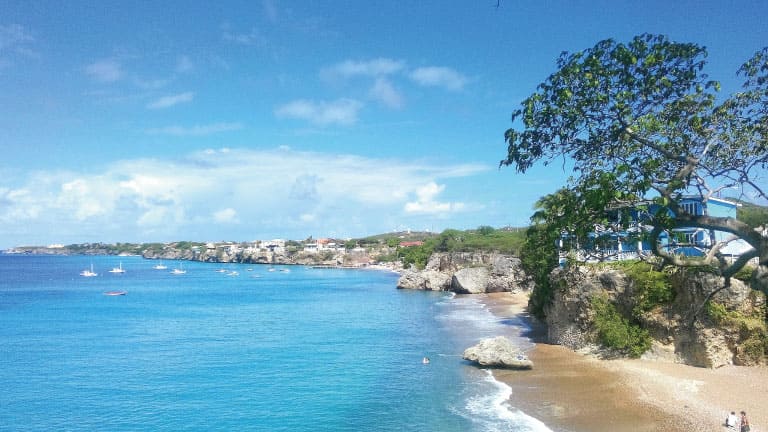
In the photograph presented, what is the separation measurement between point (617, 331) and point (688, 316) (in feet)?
15.7

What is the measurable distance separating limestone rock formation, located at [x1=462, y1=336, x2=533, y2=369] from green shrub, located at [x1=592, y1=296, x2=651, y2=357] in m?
5.52

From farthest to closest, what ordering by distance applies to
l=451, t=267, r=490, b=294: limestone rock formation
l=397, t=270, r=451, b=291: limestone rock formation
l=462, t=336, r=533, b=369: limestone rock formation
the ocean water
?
l=397, t=270, r=451, b=291: limestone rock formation → l=451, t=267, r=490, b=294: limestone rock formation → l=462, t=336, r=533, b=369: limestone rock formation → the ocean water

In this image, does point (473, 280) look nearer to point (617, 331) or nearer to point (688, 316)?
point (617, 331)

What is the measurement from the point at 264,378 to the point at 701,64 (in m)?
32.6

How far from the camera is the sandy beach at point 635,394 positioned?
2452cm

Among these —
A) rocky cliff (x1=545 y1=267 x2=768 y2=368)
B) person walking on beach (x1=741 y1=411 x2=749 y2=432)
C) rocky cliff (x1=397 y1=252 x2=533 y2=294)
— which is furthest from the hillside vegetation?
person walking on beach (x1=741 y1=411 x2=749 y2=432)

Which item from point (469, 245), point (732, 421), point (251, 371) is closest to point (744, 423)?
point (732, 421)

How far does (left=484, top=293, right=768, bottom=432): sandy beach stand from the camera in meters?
24.5

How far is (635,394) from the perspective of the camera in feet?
92.5

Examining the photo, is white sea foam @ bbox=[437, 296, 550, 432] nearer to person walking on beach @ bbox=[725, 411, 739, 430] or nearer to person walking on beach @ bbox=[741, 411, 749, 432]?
person walking on beach @ bbox=[725, 411, 739, 430]

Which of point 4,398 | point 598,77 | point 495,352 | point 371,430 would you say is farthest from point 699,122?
point 4,398

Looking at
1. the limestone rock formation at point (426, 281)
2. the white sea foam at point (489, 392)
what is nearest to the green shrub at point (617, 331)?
the white sea foam at point (489, 392)

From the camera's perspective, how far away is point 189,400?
31156 mm

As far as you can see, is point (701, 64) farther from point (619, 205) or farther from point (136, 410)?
point (136, 410)
